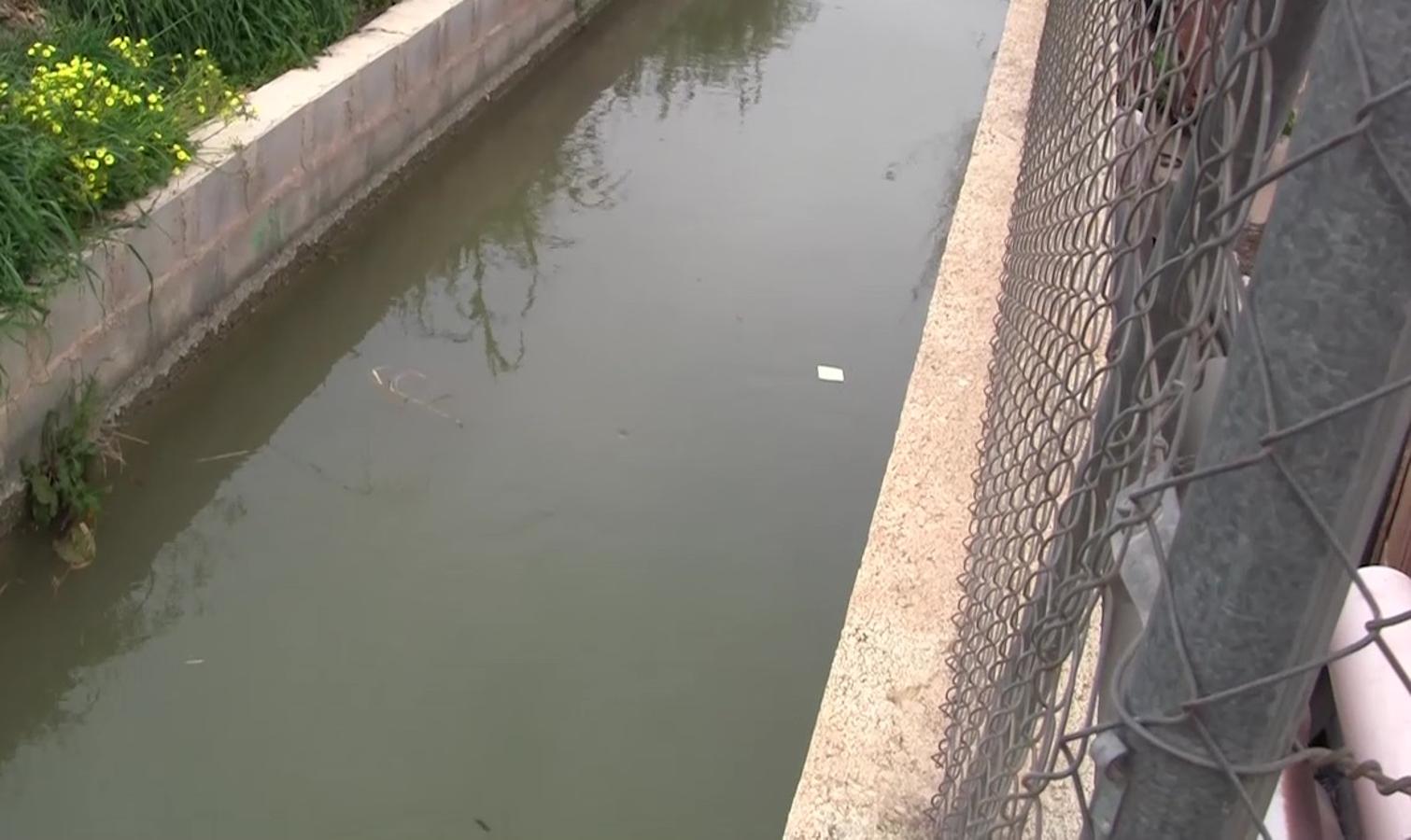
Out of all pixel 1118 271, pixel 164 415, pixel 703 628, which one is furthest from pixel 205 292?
pixel 1118 271

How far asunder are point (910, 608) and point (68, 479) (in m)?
2.21

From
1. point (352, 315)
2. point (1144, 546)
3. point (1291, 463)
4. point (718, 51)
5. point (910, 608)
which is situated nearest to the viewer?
point (1291, 463)

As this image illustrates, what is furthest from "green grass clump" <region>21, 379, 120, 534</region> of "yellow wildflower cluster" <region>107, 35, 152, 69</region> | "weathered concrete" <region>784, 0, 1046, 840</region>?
"weathered concrete" <region>784, 0, 1046, 840</region>

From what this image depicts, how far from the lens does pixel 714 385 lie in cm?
436

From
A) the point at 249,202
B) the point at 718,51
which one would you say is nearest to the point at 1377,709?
the point at 249,202

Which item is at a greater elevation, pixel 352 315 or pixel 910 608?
pixel 910 608

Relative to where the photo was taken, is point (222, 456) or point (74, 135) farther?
point (222, 456)

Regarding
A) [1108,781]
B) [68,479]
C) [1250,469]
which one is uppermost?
[1250,469]

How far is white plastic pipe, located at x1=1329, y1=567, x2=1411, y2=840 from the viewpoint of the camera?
1237 millimetres

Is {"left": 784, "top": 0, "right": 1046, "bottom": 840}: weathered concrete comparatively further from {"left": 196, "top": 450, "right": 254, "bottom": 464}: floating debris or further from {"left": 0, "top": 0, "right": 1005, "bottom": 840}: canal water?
{"left": 196, "top": 450, "right": 254, "bottom": 464}: floating debris

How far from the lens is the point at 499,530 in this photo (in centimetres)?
365

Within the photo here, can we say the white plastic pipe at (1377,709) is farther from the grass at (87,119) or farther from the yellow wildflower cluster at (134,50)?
the yellow wildflower cluster at (134,50)

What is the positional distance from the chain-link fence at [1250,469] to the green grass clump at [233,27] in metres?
3.78

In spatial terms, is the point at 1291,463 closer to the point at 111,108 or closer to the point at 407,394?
the point at 407,394
